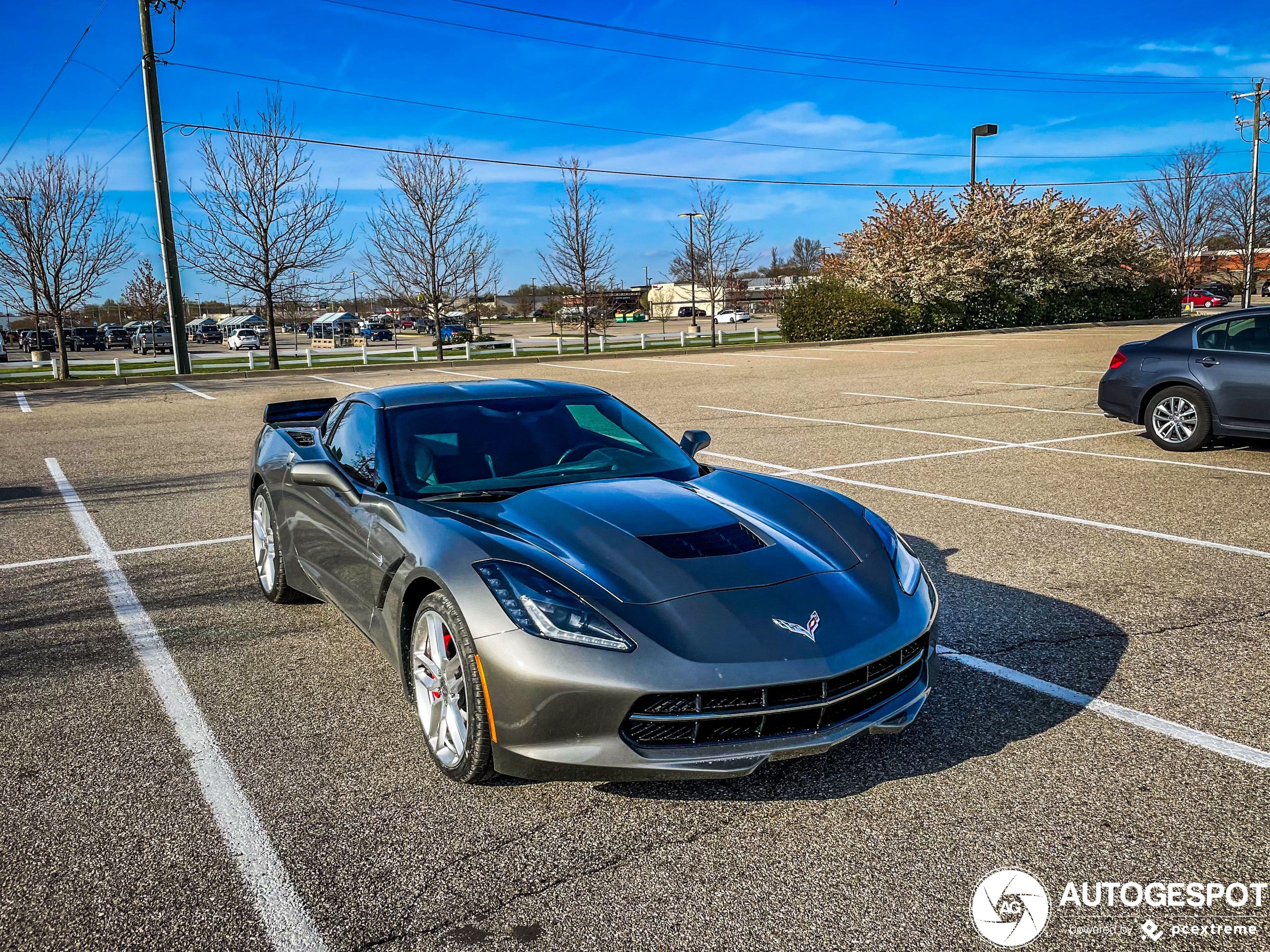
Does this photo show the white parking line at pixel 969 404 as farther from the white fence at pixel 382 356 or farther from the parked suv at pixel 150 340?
the parked suv at pixel 150 340

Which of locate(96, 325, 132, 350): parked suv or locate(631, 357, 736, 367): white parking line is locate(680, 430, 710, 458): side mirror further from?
locate(96, 325, 132, 350): parked suv

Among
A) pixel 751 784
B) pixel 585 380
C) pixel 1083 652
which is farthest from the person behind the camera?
pixel 585 380

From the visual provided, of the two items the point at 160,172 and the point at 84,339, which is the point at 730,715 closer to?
the point at 160,172

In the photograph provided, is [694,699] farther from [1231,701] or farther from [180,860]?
[1231,701]

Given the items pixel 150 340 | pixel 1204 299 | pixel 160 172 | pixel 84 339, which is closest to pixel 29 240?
pixel 160 172

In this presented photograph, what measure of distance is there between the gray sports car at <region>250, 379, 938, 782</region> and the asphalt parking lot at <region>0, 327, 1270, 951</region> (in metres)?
0.28

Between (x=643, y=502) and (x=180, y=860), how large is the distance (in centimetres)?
199

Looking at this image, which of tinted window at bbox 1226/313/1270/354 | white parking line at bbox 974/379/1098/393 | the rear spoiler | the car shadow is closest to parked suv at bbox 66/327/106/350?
white parking line at bbox 974/379/1098/393

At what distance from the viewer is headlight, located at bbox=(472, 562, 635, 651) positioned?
9.78 ft

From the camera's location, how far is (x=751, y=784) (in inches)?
130

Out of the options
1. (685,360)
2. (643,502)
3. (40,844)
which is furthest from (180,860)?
(685,360)

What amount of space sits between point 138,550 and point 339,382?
17.2 m

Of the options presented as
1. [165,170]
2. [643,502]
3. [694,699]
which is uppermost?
[165,170]

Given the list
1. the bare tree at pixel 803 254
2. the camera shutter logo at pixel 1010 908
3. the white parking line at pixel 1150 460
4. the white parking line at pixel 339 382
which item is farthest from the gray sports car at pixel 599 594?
the bare tree at pixel 803 254
